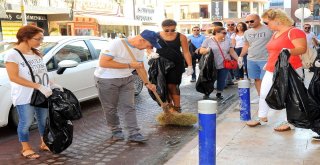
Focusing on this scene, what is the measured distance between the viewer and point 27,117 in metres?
4.68

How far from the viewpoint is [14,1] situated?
18766 mm

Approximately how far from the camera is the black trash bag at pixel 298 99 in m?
4.64

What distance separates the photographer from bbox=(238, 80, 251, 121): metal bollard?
5.80m

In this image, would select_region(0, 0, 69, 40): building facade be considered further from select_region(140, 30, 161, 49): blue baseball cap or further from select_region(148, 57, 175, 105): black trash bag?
select_region(140, 30, 161, 49): blue baseball cap

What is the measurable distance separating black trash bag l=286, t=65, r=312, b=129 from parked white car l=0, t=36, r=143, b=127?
3.18 meters

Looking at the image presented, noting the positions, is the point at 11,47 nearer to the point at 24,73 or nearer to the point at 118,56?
the point at 24,73

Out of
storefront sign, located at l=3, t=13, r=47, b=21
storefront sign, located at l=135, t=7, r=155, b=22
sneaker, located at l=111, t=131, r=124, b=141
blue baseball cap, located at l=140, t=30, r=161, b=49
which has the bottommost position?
sneaker, located at l=111, t=131, r=124, b=141

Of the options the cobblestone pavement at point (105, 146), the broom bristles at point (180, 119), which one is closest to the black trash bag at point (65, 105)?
the cobblestone pavement at point (105, 146)

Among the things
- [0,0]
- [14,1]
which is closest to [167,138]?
[0,0]

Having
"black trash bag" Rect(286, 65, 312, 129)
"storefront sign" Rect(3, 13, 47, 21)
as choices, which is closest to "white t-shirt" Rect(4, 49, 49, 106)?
"black trash bag" Rect(286, 65, 312, 129)

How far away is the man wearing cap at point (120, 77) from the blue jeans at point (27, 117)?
781 mm

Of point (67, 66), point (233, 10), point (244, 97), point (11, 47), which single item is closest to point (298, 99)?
point (244, 97)

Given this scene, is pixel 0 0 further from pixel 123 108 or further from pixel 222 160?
pixel 222 160

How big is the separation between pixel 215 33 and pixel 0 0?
12117 millimetres
